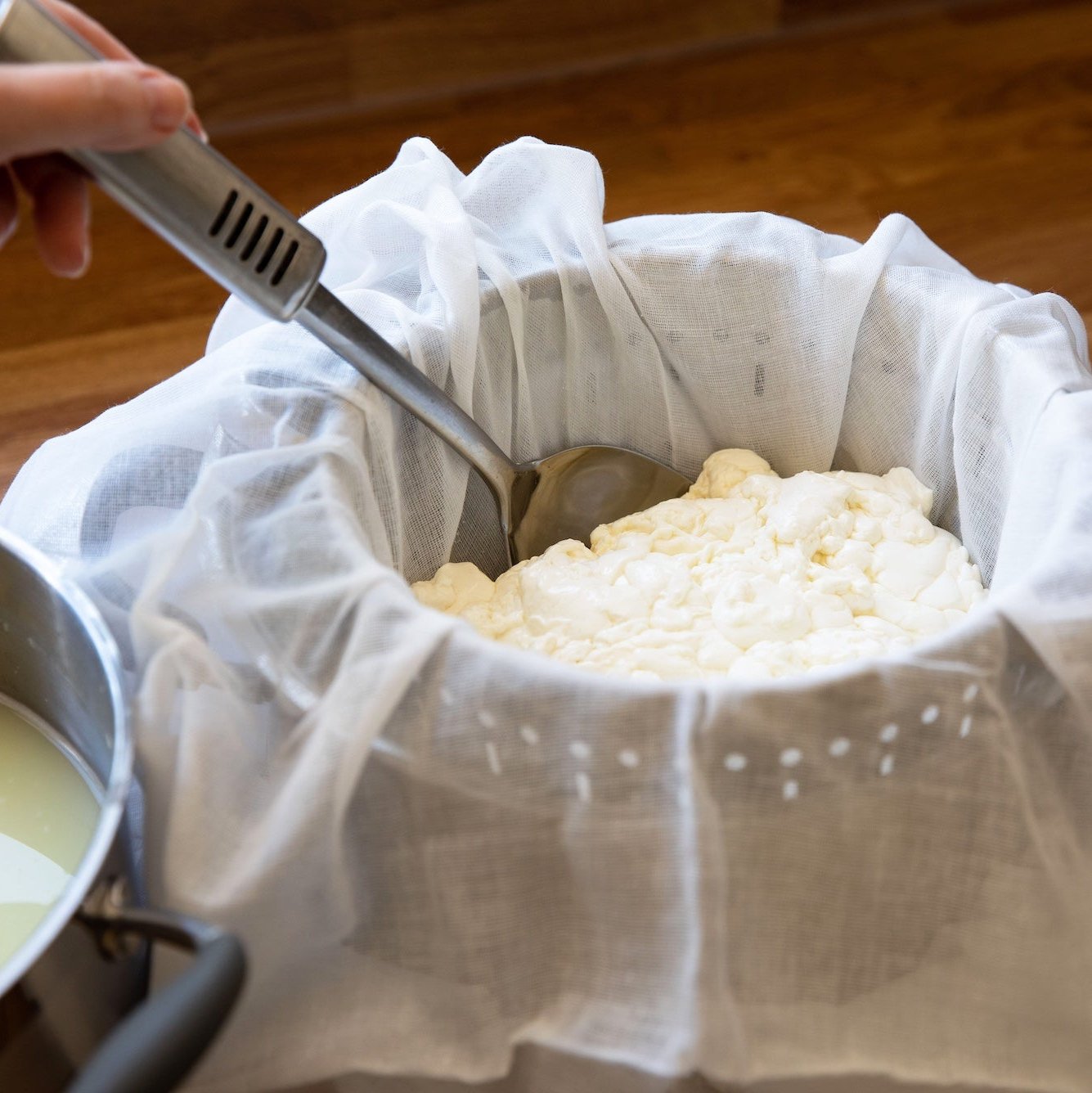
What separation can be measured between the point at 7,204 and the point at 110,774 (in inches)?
8.1

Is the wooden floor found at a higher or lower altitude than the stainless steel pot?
lower

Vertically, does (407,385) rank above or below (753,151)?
above

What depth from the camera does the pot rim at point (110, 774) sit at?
1.18 ft

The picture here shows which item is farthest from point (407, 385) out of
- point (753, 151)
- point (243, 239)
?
point (753, 151)

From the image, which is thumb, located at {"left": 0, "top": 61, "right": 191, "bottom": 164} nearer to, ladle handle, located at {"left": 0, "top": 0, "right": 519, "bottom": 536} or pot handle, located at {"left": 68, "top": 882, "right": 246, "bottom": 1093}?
ladle handle, located at {"left": 0, "top": 0, "right": 519, "bottom": 536}

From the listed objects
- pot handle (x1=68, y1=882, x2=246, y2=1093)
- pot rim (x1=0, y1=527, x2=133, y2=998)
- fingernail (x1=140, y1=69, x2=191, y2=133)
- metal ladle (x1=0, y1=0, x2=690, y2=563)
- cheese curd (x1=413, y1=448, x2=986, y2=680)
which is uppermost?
fingernail (x1=140, y1=69, x2=191, y2=133)

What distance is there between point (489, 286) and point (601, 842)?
267 mm

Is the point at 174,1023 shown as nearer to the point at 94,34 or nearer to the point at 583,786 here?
the point at 583,786

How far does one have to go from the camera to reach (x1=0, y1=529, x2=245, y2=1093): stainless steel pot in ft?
1.13

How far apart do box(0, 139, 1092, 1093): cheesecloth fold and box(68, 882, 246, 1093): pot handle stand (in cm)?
6

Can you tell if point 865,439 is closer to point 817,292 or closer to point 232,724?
point 817,292

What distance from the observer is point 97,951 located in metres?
0.39

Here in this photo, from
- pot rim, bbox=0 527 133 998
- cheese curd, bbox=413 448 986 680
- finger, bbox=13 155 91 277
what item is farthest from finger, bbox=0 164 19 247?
cheese curd, bbox=413 448 986 680

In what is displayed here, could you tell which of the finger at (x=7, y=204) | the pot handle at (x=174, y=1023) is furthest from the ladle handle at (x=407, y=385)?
the pot handle at (x=174, y=1023)
